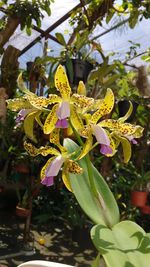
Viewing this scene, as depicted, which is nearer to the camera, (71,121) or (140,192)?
(71,121)

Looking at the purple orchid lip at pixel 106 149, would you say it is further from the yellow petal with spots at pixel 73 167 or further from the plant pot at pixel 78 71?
the plant pot at pixel 78 71

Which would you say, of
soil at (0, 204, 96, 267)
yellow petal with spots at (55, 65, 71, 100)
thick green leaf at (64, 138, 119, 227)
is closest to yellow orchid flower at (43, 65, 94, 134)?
yellow petal with spots at (55, 65, 71, 100)

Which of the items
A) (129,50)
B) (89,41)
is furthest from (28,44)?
(89,41)

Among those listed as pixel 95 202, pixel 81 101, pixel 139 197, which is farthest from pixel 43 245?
pixel 81 101

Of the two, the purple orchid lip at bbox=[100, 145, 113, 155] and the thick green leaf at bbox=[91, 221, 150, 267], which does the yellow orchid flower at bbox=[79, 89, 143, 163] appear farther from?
the thick green leaf at bbox=[91, 221, 150, 267]

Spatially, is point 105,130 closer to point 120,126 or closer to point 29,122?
point 120,126
